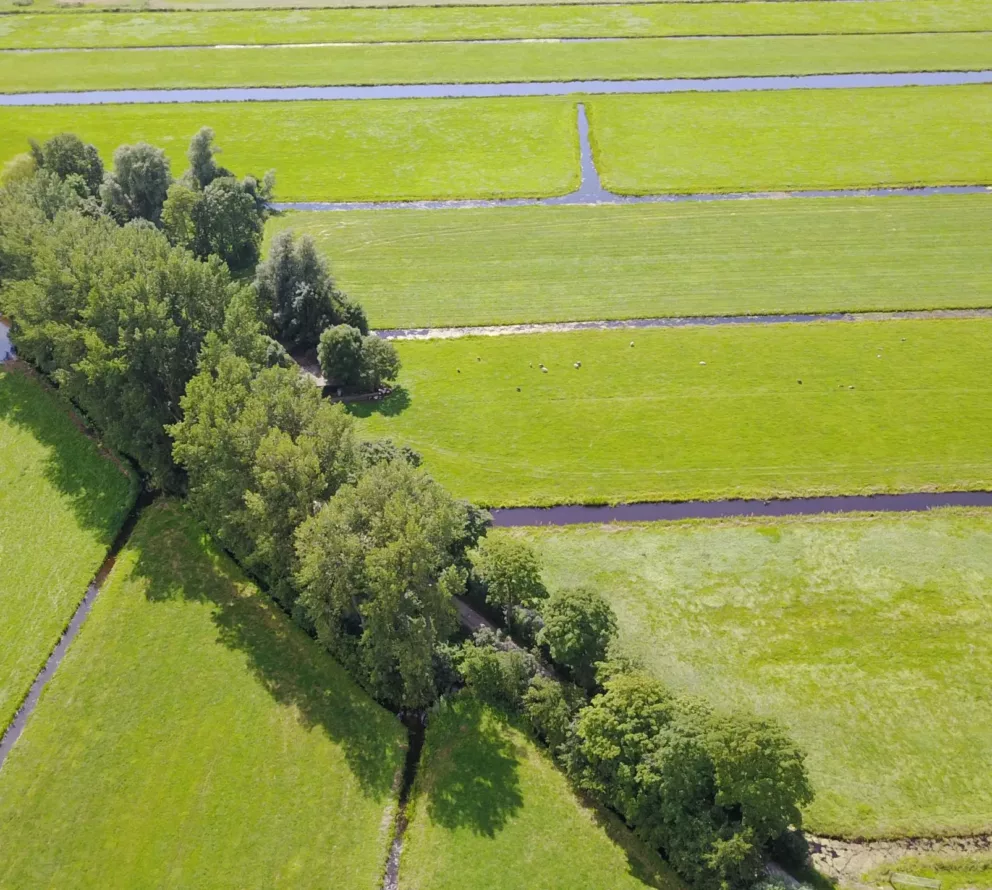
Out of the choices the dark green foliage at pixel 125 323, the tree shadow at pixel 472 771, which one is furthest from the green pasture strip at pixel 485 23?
the tree shadow at pixel 472 771

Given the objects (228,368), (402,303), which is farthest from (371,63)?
(228,368)

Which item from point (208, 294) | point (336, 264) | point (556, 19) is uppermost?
point (556, 19)

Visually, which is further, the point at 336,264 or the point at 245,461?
the point at 336,264

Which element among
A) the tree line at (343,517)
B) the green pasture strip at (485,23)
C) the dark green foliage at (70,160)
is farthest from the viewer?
the green pasture strip at (485,23)

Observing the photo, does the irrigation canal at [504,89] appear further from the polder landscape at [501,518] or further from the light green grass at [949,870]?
the light green grass at [949,870]

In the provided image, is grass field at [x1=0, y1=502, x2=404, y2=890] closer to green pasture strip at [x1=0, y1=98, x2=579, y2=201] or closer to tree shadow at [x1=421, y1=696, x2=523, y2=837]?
tree shadow at [x1=421, y1=696, x2=523, y2=837]

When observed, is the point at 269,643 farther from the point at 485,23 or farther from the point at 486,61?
the point at 485,23

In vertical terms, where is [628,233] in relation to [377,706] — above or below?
above

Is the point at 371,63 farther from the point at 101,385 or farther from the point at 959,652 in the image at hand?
the point at 959,652
